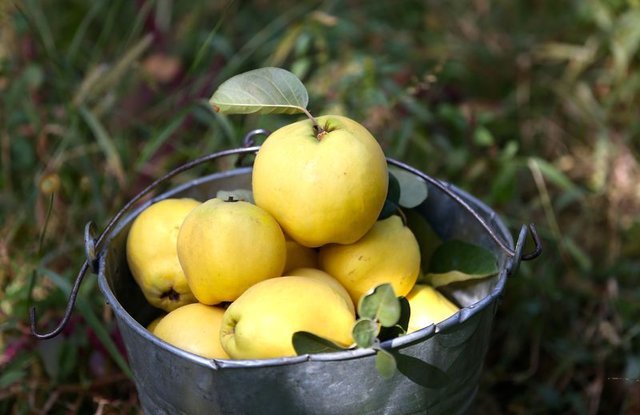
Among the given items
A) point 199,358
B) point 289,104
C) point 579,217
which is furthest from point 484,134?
point 199,358

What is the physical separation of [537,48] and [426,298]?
1.63 m

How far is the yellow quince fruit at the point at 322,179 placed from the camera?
104 cm

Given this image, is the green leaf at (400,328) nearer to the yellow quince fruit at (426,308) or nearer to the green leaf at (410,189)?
the yellow quince fruit at (426,308)

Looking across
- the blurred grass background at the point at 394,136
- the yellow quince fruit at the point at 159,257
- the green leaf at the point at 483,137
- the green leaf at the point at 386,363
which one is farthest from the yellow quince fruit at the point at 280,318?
the green leaf at the point at 483,137

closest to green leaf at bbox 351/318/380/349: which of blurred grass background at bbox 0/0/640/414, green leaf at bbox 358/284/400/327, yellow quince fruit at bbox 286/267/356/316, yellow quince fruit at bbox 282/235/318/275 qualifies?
Answer: green leaf at bbox 358/284/400/327

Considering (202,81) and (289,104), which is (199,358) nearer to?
(289,104)

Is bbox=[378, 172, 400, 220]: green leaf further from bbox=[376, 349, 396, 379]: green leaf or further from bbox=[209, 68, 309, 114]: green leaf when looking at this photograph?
bbox=[376, 349, 396, 379]: green leaf

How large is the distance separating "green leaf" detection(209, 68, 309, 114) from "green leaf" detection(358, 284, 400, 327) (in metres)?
0.32

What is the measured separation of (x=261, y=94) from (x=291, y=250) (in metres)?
0.25

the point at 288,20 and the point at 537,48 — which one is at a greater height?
Result: the point at 288,20

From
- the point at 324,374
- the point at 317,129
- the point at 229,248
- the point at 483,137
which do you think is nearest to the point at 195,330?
the point at 229,248

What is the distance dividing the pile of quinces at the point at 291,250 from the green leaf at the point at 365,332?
0.08 m

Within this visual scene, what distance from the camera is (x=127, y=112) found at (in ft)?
7.55

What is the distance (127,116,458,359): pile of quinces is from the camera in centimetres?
99
